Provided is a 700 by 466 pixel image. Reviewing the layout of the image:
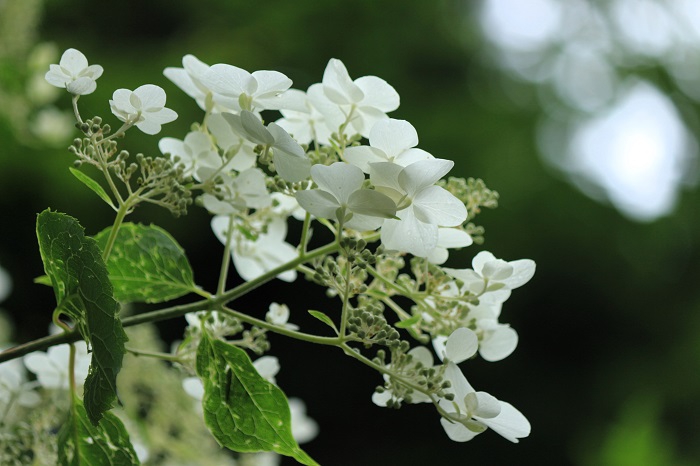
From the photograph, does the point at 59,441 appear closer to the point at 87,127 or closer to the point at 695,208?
the point at 87,127

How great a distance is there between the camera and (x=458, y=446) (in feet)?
11.0

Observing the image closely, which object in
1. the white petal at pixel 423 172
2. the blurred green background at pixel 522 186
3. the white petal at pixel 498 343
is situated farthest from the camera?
the blurred green background at pixel 522 186

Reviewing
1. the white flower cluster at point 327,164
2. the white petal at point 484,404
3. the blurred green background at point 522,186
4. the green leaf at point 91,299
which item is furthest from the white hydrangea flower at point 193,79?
the blurred green background at point 522,186

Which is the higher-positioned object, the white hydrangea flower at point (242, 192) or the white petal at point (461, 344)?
the white petal at point (461, 344)

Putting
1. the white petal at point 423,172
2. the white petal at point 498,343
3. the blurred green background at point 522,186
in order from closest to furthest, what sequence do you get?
the white petal at point 423,172, the white petal at point 498,343, the blurred green background at point 522,186

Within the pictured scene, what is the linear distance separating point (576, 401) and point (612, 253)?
71 cm

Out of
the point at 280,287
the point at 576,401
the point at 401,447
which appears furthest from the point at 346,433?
the point at 576,401

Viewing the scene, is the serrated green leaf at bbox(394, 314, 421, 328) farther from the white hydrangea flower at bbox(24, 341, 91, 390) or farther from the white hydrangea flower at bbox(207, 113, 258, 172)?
the white hydrangea flower at bbox(24, 341, 91, 390)

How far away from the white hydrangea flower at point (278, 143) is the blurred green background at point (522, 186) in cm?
253

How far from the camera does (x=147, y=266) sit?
0.47 m

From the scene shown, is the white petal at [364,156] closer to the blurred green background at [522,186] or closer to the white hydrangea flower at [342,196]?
the white hydrangea flower at [342,196]

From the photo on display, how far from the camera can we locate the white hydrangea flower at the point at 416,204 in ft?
1.13

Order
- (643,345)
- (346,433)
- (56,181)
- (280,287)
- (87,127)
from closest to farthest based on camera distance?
1. (87,127)
2. (56,181)
3. (280,287)
4. (346,433)
5. (643,345)

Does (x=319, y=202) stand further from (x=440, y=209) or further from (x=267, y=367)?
(x=267, y=367)
